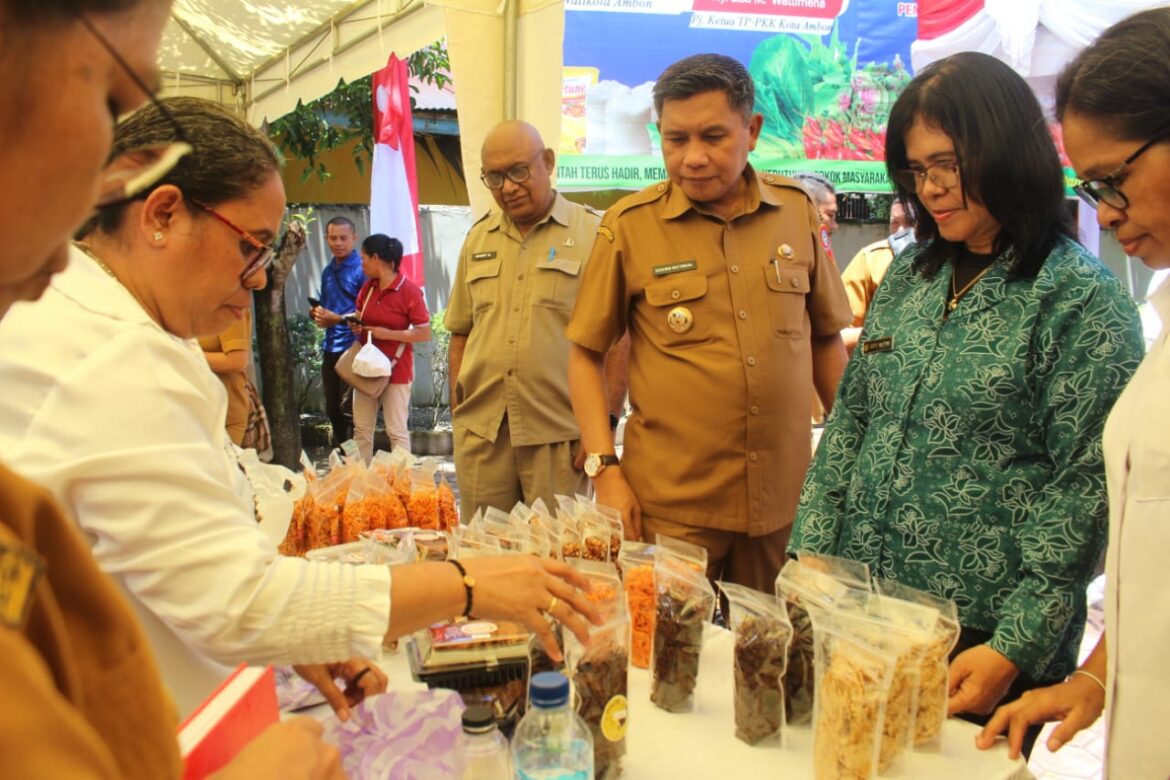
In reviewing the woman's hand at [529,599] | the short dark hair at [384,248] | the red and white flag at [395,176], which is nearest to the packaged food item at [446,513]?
the woman's hand at [529,599]

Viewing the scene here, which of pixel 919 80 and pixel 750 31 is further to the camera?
pixel 750 31

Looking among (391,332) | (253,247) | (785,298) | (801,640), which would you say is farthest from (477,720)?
(391,332)

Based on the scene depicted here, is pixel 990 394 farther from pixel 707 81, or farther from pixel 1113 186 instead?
pixel 707 81

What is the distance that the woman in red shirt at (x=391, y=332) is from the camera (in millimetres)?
5969

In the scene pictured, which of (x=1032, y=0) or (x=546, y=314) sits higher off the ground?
(x=1032, y=0)

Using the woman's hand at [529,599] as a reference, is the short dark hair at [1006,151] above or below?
above

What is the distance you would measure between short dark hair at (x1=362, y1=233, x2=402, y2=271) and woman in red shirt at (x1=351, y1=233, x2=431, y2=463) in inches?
3.4

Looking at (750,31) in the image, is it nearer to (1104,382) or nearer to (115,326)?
(1104,382)

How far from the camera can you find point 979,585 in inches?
60.6

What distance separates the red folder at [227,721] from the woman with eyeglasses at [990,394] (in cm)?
108

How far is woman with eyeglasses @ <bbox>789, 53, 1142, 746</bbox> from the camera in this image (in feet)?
4.60

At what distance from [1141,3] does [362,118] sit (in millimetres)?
6495

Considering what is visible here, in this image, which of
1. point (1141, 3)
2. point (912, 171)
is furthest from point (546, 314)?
point (1141, 3)

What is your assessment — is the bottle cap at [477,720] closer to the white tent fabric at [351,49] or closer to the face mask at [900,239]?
the white tent fabric at [351,49]
